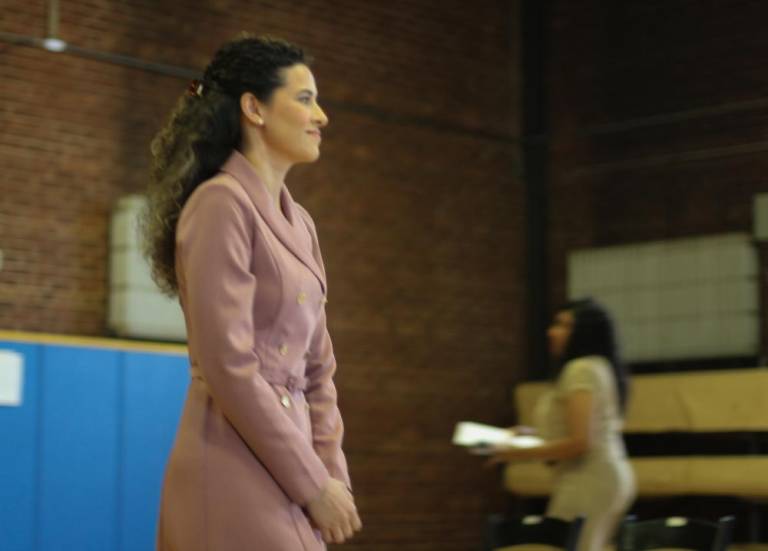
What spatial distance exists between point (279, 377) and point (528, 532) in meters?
2.42

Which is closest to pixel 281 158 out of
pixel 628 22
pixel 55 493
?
pixel 55 493

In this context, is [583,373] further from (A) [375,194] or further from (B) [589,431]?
(A) [375,194]

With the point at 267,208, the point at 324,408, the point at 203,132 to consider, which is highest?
the point at 203,132

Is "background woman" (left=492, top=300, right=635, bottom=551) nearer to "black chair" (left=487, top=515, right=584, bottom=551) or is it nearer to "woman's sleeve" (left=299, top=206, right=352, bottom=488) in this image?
"black chair" (left=487, top=515, right=584, bottom=551)

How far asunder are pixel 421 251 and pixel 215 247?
7286 mm

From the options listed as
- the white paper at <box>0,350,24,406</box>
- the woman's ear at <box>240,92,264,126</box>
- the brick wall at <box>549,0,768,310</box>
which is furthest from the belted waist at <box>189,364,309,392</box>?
the brick wall at <box>549,0,768,310</box>

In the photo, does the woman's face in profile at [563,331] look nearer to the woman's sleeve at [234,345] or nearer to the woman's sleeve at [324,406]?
the woman's sleeve at [324,406]

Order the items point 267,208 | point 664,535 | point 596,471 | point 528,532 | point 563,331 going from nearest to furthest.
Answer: point 267,208
point 664,535
point 528,532
point 596,471
point 563,331

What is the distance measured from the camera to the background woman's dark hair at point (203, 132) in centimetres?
199

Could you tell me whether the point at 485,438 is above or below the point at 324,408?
below

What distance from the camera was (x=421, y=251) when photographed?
9.13 meters

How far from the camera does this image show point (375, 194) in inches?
351

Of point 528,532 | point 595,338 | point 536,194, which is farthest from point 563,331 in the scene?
point 536,194

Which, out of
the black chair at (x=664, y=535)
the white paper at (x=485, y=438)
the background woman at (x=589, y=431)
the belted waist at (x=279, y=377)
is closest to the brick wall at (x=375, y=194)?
the white paper at (x=485, y=438)
